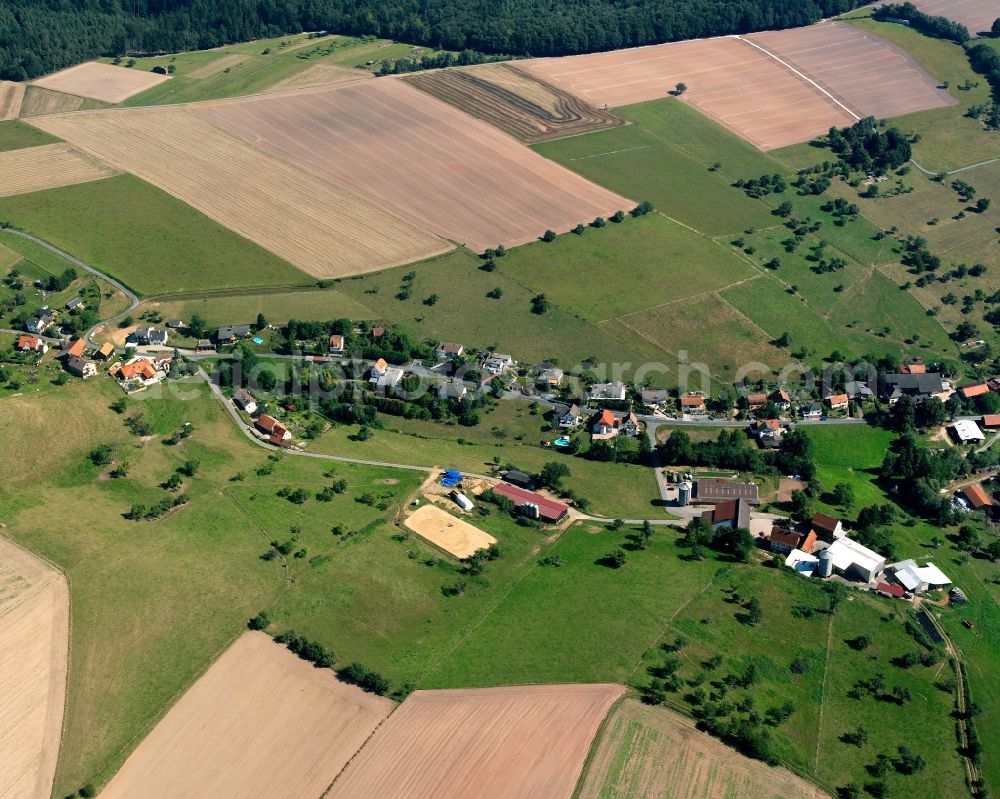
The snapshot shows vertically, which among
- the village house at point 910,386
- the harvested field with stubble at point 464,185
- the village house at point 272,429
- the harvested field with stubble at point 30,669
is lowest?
the harvested field with stubble at point 30,669

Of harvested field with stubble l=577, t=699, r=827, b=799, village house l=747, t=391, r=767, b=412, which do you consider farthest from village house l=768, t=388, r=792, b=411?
harvested field with stubble l=577, t=699, r=827, b=799

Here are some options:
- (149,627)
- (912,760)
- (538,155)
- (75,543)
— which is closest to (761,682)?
(912,760)

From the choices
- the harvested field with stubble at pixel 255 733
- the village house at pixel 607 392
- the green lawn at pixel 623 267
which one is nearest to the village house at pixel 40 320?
the green lawn at pixel 623 267

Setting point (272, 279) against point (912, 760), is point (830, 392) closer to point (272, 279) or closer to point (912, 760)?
point (912, 760)

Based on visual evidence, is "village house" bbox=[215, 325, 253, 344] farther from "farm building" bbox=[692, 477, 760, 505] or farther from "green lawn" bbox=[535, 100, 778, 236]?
"green lawn" bbox=[535, 100, 778, 236]

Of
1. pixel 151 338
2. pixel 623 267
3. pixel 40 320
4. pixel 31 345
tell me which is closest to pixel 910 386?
→ pixel 623 267

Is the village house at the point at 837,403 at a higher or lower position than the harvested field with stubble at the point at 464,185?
lower

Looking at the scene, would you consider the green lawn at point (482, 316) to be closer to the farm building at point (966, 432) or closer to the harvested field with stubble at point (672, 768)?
the farm building at point (966, 432)
